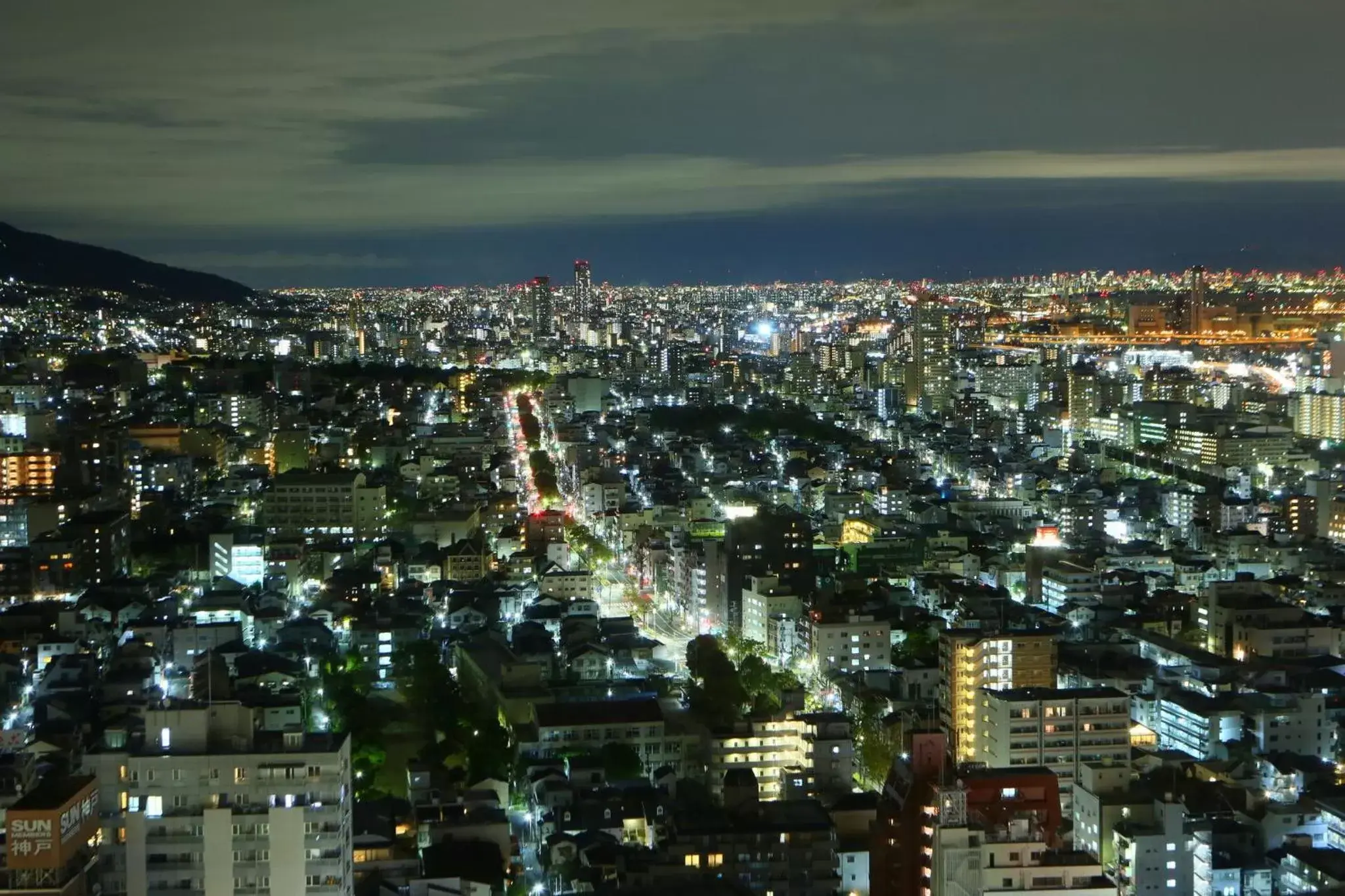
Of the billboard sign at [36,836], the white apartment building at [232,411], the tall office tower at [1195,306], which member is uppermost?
the tall office tower at [1195,306]

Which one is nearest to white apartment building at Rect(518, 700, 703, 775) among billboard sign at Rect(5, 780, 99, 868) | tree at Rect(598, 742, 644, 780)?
tree at Rect(598, 742, 644, 780)

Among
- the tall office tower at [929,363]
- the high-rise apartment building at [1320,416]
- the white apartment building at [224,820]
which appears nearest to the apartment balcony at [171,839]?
the white apartment building at [224,820]

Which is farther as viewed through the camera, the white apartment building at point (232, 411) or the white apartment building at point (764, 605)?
the white apartment building at point (232, 411)

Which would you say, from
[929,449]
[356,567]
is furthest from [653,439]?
[356,567]

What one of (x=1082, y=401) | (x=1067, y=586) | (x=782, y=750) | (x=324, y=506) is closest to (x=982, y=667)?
(x=782, y=750)

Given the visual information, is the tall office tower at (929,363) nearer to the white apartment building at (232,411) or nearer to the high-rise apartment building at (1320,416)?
the high-rise apartment building at (1320,416)

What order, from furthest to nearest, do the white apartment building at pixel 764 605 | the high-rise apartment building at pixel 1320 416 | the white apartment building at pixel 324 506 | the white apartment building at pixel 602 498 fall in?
the high-rise apartment building at pixel 1320 416 < the white apartment building at pixel 602 498 < the white apartment building at pixel 324 506 < the white apartment building at pixel 764 605
